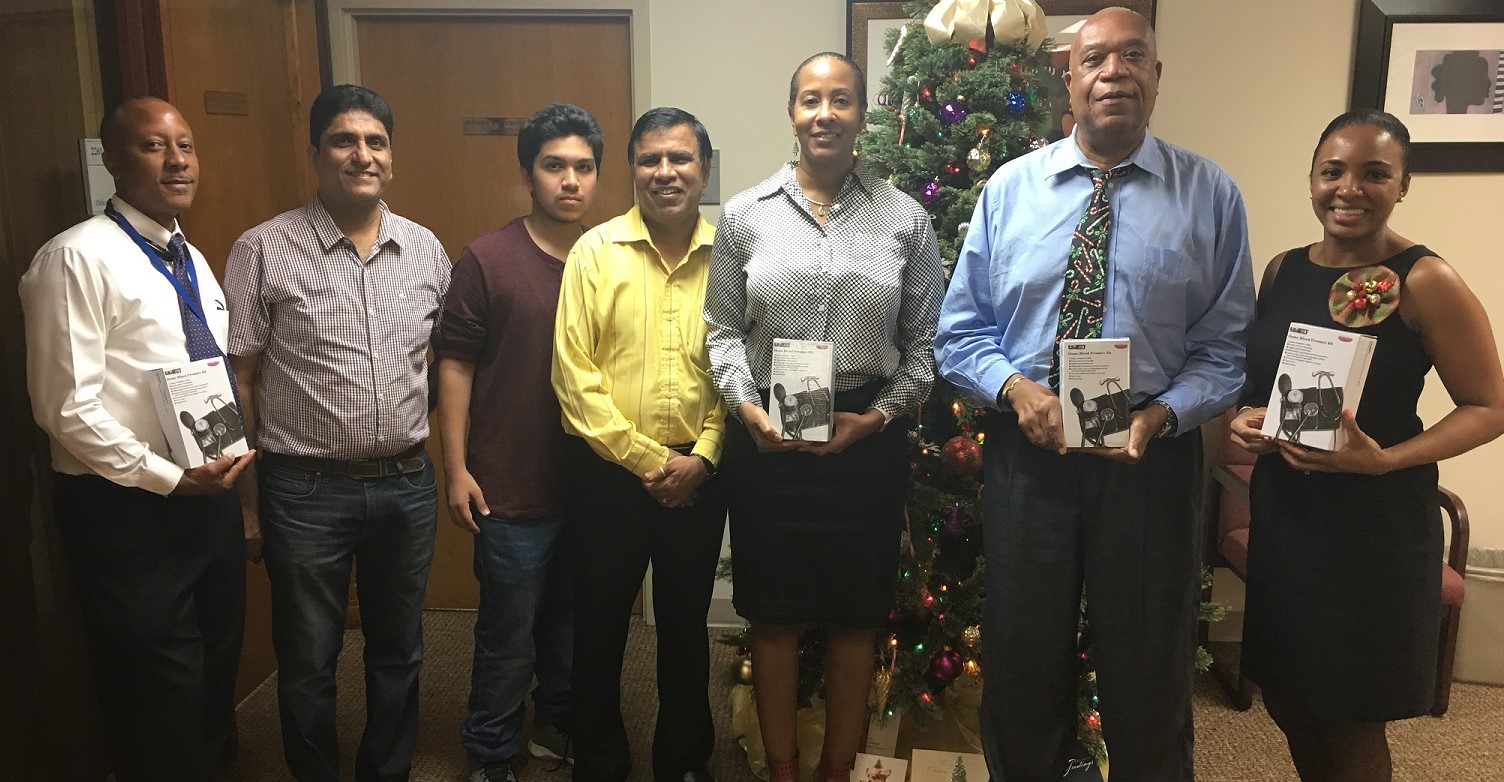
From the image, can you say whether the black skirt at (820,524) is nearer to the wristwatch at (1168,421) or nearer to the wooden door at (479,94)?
the wristwatch at (1168,421)

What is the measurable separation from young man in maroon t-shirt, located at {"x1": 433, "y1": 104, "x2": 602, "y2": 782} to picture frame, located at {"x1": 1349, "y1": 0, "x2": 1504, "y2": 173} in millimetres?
2439

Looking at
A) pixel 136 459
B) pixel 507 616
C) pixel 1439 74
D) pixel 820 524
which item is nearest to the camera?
pixel 136 459

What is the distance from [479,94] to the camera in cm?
314

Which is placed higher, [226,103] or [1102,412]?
[226,103]

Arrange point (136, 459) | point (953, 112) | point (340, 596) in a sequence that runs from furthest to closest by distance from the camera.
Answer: point (953, 112) → point (340, 596) → point (136, 459)

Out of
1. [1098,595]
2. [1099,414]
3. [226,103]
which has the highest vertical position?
[226,103]

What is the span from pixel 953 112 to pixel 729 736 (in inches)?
72.1

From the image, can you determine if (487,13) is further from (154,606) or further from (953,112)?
(154,606)

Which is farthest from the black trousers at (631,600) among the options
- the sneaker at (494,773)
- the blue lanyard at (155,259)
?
the blue lanyard at (155,259)

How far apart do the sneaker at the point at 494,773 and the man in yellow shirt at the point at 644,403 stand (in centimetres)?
38

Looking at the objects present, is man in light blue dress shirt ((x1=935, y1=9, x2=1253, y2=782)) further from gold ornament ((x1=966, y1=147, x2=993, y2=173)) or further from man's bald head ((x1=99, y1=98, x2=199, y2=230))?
man's bald head ((x1=99, y1=98, x2=199, y2=230))

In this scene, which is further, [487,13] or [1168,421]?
[487,13]

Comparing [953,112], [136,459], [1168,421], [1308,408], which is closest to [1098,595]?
[1168,421]

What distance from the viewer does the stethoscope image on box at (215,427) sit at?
5.51 feet
